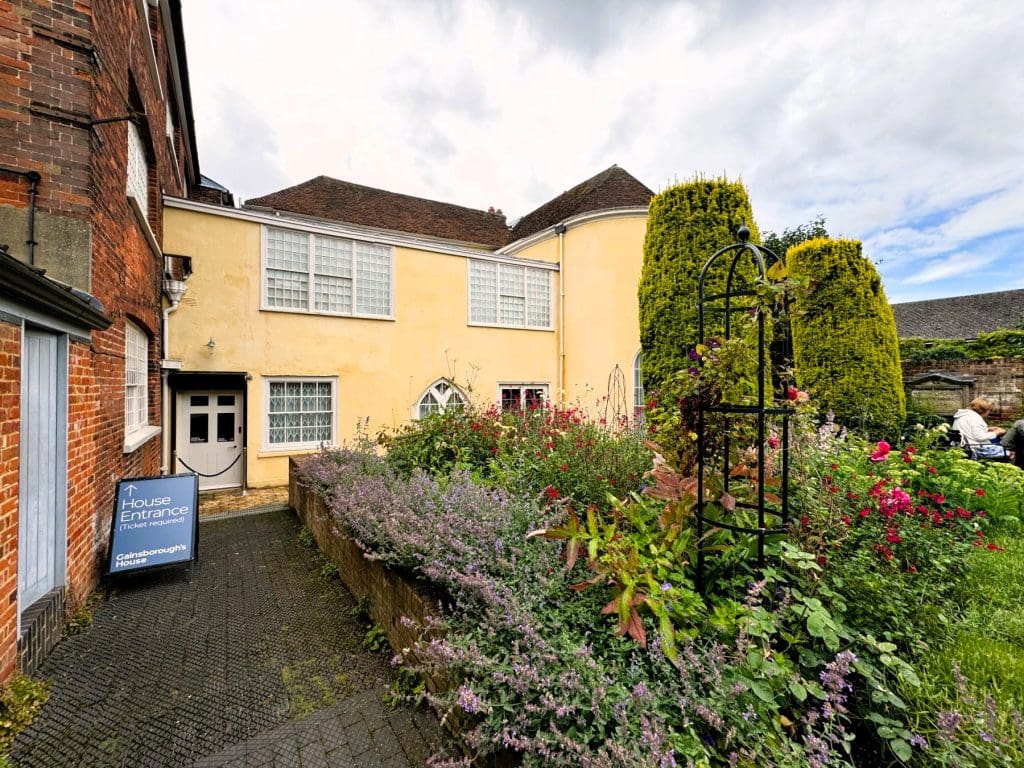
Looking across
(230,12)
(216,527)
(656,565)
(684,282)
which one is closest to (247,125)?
(230,12)

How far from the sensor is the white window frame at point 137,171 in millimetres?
5109

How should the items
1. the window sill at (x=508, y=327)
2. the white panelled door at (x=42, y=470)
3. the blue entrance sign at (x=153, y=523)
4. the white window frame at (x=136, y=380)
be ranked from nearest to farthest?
the white panelled door at (x=42, y=470)
the blue entrance sign at (x=153, y=523)
the white window frame at (x=136, y=380)
the window sill at (x=508, y=327)

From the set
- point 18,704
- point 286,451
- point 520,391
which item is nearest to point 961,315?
point 520,391

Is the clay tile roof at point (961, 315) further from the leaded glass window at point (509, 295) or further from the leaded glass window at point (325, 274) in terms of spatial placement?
the leaded glass window at point (325, 274)

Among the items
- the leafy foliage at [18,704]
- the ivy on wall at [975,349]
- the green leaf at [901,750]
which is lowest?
the leafy foliage at [18,704]

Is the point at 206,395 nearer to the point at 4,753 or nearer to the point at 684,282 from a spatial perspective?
the point at 4,753

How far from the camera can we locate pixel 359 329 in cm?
927

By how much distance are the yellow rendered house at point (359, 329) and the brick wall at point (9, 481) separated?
5.13 meters

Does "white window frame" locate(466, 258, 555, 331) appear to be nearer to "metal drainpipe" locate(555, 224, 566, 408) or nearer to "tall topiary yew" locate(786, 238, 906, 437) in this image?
"metal drainpipe" locate(555, 224, 566, 408)

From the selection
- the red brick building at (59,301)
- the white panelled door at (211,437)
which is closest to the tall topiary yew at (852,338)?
the red brick building at (59,301)

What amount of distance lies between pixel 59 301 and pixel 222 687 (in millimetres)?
2649

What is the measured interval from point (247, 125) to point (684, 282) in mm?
16521

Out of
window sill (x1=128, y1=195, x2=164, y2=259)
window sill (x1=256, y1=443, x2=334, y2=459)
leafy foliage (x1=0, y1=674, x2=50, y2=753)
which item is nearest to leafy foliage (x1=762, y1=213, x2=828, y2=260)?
window sill (x1=256, y1=443, x2=334, y2=459)

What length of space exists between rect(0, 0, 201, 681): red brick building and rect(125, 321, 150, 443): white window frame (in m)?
0.57
